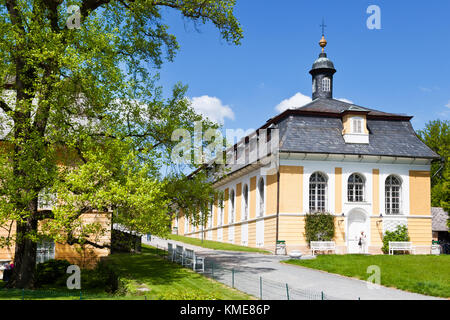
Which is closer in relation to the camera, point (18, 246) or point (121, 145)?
point (121, 145)

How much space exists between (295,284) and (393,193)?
19.9m

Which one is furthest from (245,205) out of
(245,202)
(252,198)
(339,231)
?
(339,231)

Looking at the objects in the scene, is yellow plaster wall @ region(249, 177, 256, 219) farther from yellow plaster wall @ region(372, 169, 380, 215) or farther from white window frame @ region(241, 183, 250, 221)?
yellow plaster wall @ region(372, 169, 380, 215)

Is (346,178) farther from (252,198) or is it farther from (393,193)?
(252,198)

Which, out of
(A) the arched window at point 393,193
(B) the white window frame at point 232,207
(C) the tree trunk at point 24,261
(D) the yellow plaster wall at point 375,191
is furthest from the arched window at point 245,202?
(C) the tree trunk at point 24,261

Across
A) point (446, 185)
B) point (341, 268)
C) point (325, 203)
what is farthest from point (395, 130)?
point (341, 268)

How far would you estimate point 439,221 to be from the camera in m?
47.0

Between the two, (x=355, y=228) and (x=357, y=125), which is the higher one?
(x=357, y=125)

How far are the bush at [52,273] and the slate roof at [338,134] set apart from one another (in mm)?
16373

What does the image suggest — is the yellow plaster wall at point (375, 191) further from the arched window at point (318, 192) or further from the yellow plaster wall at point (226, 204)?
the yellow plaster wall at point (226, 204)

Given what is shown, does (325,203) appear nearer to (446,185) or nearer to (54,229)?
(446,185)

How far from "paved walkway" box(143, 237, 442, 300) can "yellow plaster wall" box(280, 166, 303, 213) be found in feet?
31.3

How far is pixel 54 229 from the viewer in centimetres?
1569

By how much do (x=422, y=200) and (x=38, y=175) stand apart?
89.9 ft
